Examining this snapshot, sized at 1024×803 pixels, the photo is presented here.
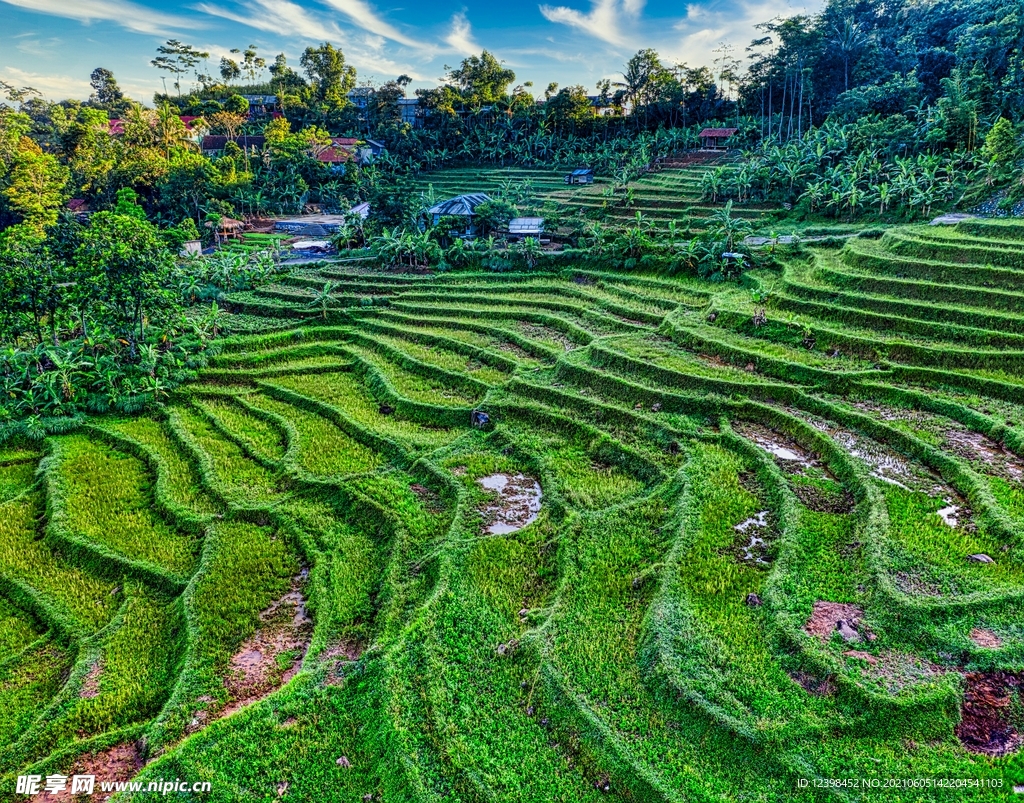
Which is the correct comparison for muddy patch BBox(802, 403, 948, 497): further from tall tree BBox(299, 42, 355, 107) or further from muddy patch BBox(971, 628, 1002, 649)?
tall tree BBox(299, 42, 355, 107)

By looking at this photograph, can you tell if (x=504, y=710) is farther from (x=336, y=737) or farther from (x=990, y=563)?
(x=990, y=563)

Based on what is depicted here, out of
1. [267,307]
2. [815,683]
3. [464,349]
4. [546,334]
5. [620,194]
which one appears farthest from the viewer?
[620,194]

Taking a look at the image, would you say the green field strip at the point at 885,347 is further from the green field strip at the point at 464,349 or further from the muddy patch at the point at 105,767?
the muddy patch at the point at 105,767

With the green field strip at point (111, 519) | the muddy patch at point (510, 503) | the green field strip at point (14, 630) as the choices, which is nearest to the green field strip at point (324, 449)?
the muddy patch at point (510, 503)

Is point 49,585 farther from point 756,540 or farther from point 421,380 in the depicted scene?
point 756,540

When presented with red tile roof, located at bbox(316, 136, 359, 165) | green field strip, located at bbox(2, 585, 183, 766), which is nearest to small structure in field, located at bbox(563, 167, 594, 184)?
red tile roof, located at bbox(316, 136, 359, 165)

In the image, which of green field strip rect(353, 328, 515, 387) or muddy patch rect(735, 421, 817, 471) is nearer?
muddy patch rect(735, 421, 817, 471)

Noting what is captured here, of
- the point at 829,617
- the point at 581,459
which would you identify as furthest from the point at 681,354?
the point at 829,617
